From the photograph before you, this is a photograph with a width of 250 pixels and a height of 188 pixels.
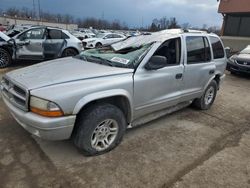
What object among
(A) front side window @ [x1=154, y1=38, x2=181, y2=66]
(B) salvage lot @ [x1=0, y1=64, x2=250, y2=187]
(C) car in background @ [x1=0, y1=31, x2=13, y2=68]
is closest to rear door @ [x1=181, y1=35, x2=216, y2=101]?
(A) front side window @ [x1=154, y1=38, x2=181, y2=66]

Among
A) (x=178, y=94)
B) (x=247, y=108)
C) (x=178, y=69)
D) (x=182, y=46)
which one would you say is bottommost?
(x=247, y=108)

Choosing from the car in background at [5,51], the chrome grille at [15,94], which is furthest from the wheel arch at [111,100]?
the car in background at [5,51]

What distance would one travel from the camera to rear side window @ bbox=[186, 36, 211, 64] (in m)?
4.67

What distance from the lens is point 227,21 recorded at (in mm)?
20328

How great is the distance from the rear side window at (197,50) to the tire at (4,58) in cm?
737

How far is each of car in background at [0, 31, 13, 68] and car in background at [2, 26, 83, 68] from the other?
8 centimetres

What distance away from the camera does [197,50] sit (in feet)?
16.1

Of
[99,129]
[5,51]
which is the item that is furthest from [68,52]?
[99,129]

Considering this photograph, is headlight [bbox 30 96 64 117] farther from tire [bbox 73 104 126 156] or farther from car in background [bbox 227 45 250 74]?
car in background [bbox 227 45 250 74]

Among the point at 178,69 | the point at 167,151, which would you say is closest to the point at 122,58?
the point at 178,69

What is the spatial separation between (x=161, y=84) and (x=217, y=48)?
7.80ft

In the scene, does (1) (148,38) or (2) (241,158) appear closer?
(2) (241,158)

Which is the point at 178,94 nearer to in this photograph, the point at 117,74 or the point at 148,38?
the point at 148,38

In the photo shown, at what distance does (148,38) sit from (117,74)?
4.10ft
